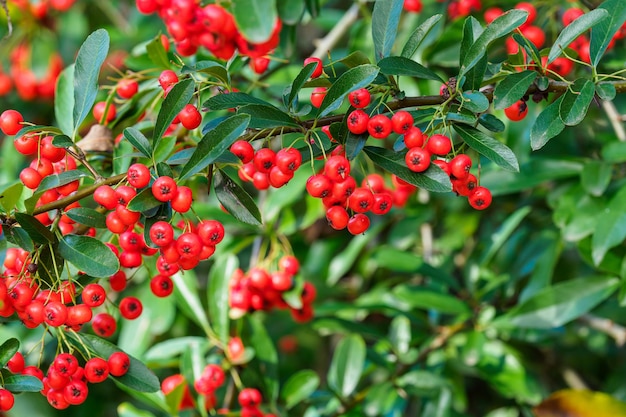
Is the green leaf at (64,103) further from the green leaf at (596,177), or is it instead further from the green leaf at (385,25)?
the green leaf at (596,177)

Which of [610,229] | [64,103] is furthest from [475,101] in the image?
[64,103]

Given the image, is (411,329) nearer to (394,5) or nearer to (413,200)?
(413,200)

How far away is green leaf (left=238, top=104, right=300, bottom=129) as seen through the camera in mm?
1443

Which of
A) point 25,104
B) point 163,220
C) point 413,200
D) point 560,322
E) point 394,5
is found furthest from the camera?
point 25,104

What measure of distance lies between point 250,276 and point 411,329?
624 millimetres

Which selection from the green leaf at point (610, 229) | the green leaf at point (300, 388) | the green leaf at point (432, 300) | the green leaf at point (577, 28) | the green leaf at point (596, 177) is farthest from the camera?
the green leaf at point (432, 300)

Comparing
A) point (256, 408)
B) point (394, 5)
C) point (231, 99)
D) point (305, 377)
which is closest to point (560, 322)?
point (305, 377)

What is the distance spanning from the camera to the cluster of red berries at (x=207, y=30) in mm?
1690

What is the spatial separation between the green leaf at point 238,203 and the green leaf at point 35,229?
337mm

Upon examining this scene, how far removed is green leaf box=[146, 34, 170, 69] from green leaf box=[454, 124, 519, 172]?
89 centimetres

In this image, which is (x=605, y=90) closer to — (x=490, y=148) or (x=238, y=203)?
(x=490, y=148)

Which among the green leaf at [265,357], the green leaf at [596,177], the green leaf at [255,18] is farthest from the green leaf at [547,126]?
the green leaf at [265,357]

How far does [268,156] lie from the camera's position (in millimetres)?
1463

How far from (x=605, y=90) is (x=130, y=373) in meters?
1.15
